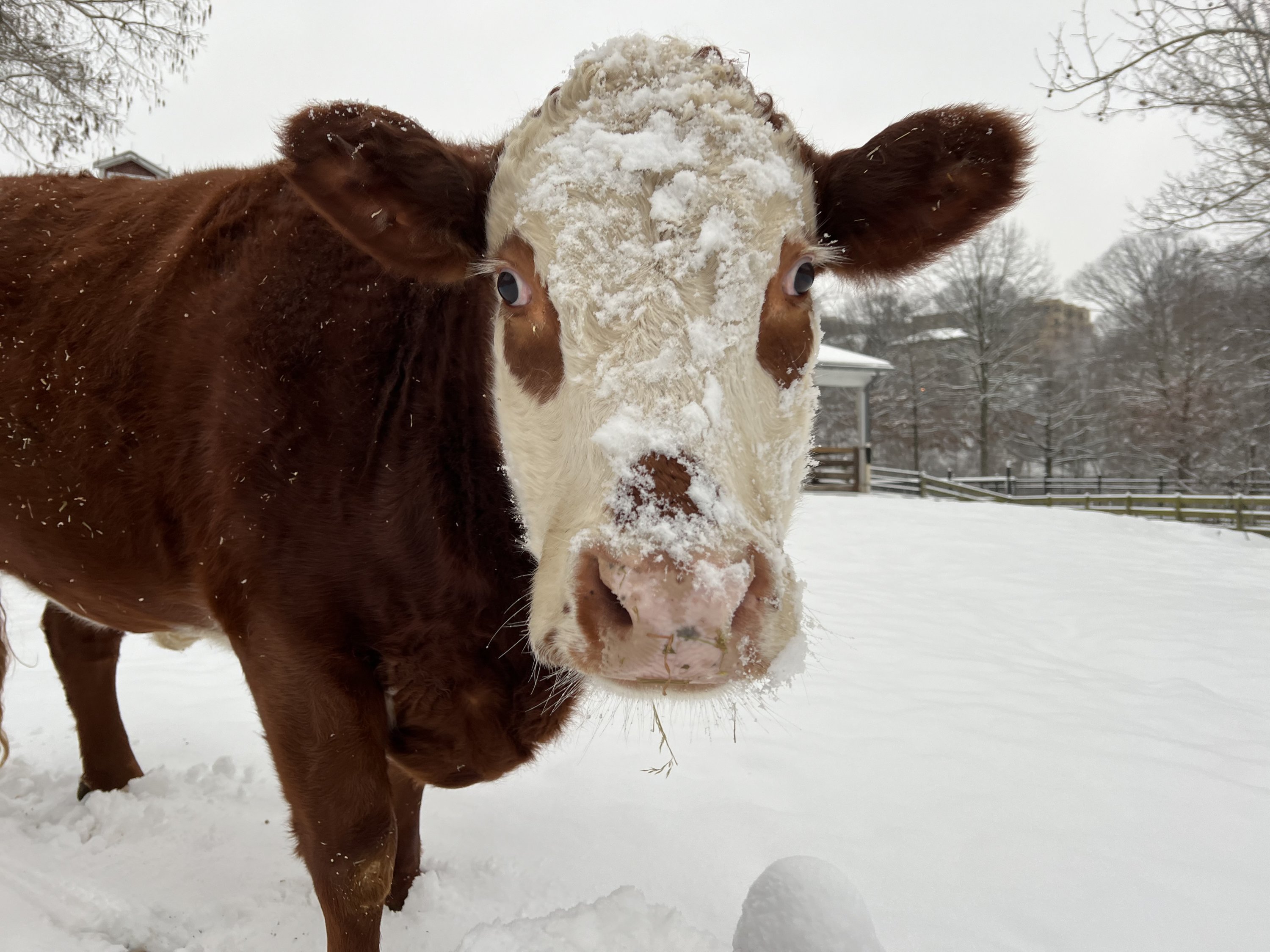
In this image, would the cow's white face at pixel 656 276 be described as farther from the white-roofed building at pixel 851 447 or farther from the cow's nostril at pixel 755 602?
the white-roofed building at pixel 851 447

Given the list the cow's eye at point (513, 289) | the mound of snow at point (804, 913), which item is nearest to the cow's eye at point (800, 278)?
the cow's eye at point (513, 289)

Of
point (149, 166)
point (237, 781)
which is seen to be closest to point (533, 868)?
point (237, 781)

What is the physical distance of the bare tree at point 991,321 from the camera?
27.9m

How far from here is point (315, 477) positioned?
1.75 metres

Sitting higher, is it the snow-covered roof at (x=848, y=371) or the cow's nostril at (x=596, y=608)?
the snow-covered roof at (x=848, y=371)

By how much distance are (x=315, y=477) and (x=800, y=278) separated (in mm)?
1251

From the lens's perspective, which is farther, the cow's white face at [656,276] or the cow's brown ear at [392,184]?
the cow's brown ear at [392,184]

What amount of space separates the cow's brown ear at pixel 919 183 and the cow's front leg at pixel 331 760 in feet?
5.38

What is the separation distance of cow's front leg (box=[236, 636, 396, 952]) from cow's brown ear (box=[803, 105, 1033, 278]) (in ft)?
5.38

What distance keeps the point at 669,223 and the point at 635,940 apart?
1.75m

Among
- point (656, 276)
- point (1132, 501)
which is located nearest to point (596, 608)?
point (656, 276)

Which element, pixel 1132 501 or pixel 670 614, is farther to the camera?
pixel 1132 501

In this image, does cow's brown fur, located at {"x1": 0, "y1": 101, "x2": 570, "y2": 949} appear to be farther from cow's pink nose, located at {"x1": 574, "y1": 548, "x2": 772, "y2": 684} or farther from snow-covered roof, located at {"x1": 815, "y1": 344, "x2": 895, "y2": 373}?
snow-covered roof, located at {"x1": 815, "y1": 344, "x2": 895, "y2": 373}

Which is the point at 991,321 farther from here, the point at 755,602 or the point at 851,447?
the point at 755,602
